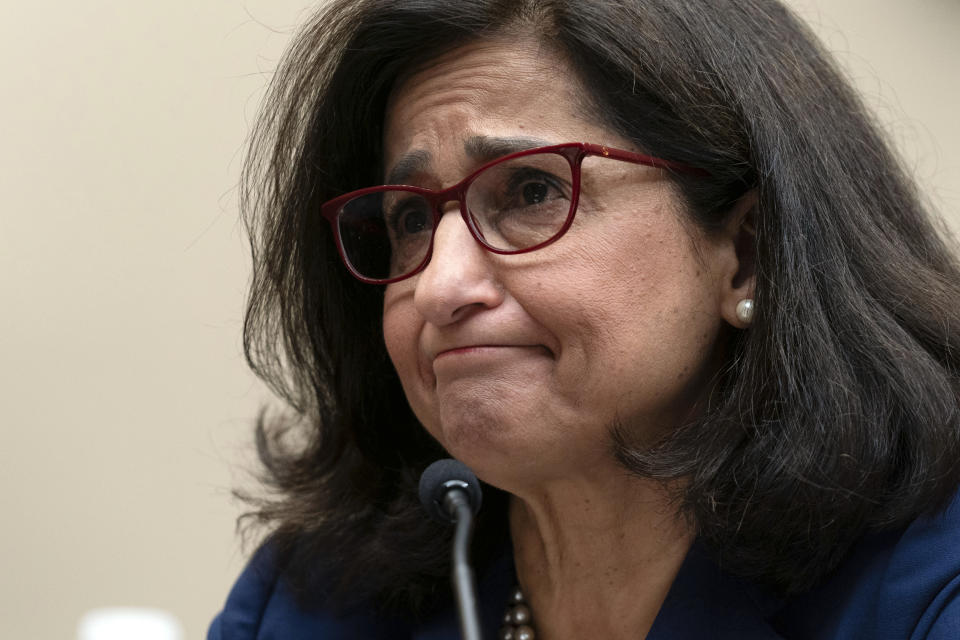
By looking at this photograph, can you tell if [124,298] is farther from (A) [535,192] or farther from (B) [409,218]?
(A) [535,192]

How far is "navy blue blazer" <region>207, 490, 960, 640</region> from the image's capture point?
1.46 meters

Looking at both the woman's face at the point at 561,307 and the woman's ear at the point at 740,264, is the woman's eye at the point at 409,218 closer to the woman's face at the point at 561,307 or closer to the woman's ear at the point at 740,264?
the woman's face at the point at 561,307

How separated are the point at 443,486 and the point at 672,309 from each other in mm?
392

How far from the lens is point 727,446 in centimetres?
159

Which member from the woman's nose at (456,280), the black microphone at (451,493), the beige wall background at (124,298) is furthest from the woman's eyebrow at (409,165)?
the beige wall background at (124,298)

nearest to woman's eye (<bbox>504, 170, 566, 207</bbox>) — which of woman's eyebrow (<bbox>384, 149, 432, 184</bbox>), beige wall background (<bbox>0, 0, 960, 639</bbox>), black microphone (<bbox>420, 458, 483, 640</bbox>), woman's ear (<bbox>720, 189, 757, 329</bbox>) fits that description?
woman's eyebrow (<bbox>384, 149, 432, 184</bbox>)

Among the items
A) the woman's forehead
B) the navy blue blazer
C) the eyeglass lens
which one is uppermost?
the woman's forehead

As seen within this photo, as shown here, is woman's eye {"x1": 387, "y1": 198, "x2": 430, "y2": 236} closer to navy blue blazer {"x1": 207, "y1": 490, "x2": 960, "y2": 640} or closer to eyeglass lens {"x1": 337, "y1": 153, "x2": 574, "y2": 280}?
eyeglass lens {"x1": 337, "y1": 153, "x2": 574, "y2": 280}

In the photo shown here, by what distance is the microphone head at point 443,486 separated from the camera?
1517 millimetres

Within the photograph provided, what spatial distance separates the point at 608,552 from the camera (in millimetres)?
1747

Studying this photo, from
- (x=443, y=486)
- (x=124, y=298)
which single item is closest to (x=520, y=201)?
(x=443, y=486)

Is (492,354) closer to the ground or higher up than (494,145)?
closer to the ground

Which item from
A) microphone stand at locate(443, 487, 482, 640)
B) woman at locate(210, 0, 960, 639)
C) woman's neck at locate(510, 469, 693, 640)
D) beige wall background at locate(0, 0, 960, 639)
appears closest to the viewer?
microphone stand at locate(443, 487, 482, 640)

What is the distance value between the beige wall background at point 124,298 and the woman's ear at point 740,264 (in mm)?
999
